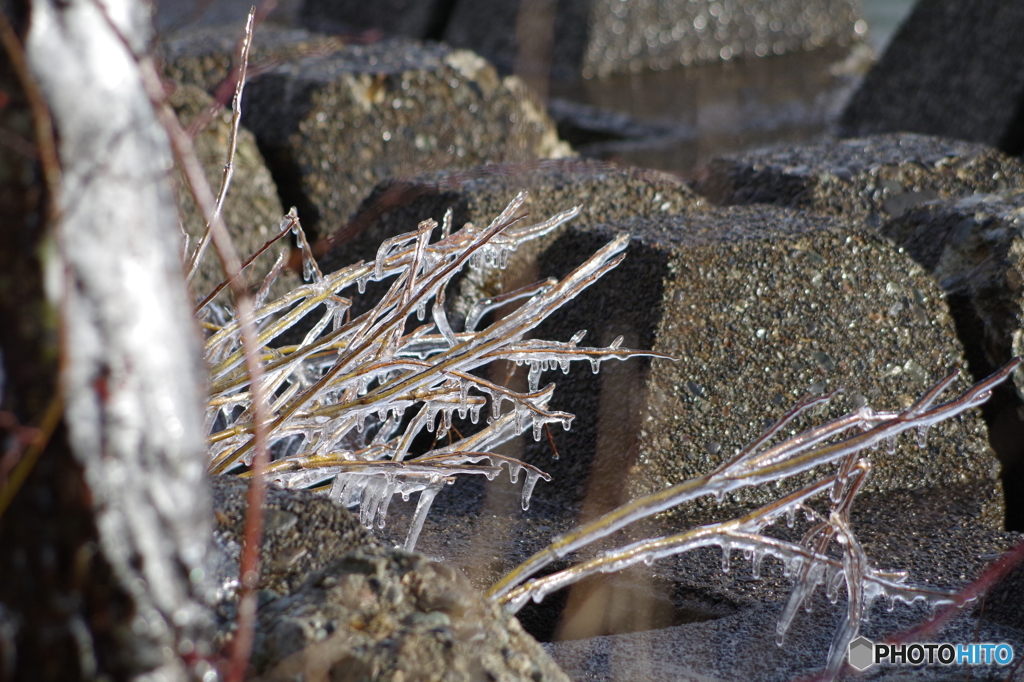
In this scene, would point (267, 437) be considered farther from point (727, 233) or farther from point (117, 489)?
point (727, 233)

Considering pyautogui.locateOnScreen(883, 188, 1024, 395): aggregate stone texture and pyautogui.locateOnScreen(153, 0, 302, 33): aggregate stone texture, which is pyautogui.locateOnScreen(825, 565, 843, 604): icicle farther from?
pyautogui.locateOnScreen(153, 0, 302, 33): aggregate stone texture

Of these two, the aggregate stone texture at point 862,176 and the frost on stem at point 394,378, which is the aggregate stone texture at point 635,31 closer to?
the aggregate stone texture at point 862,176

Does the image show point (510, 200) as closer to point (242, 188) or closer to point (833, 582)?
point (242, 188)

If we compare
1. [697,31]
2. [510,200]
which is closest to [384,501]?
[510,200]

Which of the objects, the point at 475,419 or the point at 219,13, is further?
the point at 219,13

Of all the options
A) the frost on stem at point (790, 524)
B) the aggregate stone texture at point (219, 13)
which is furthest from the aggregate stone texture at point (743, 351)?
the aggregate stone texture at point (219, 13)

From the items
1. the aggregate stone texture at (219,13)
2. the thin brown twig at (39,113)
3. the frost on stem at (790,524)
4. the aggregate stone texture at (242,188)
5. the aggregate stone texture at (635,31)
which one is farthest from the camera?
the aggregate stone texture at (219,13)
